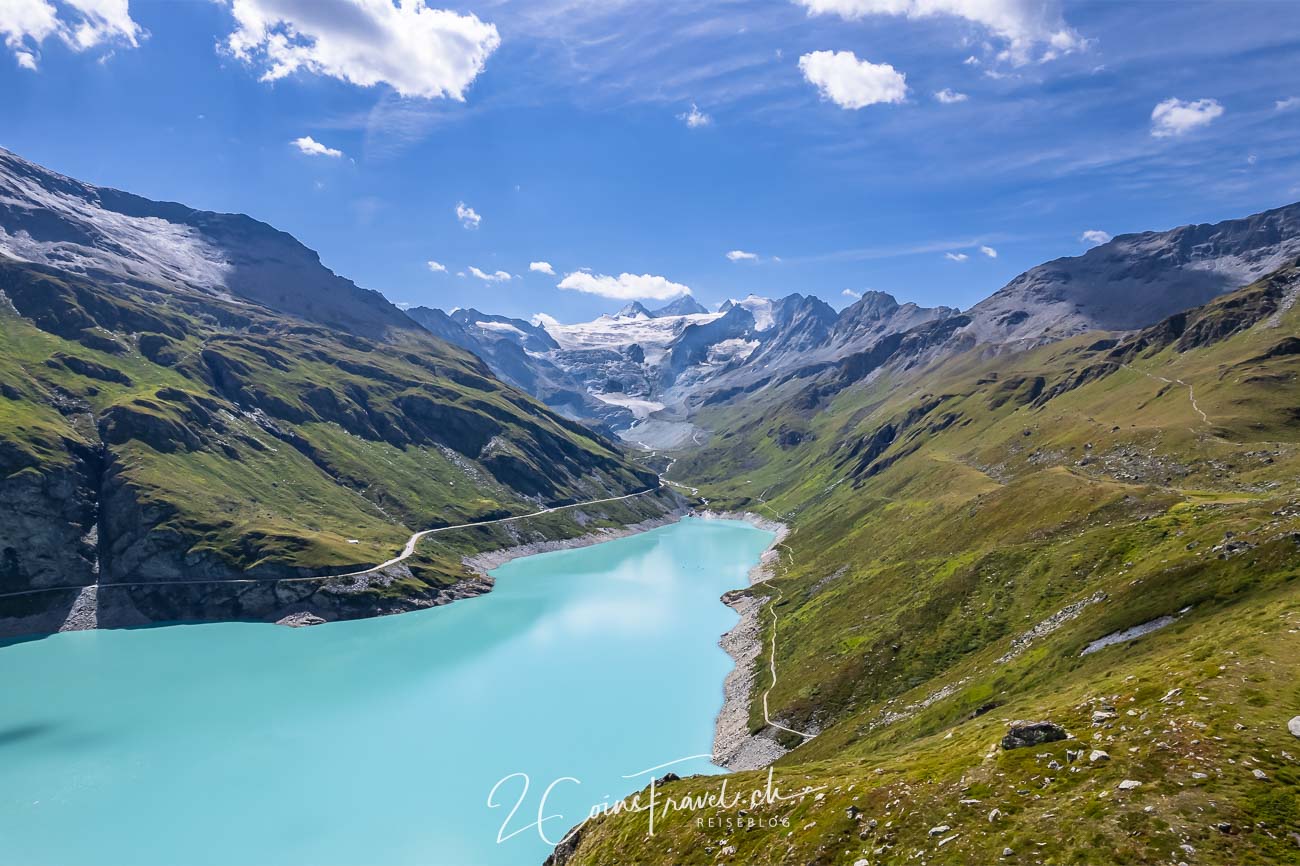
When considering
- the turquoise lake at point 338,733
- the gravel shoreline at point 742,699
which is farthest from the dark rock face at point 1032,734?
the turquoise lake at point 338,733

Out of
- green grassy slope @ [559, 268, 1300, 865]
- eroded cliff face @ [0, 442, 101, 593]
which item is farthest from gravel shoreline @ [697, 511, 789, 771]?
eroded cliff face @ [0, 442, 101, 593]

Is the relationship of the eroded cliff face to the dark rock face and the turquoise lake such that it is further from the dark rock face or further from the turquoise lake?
the dark rock face

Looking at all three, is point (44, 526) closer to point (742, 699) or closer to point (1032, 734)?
point (742, 699)

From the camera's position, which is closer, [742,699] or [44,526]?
[742,699]

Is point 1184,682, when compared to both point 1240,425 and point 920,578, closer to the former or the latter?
point 920,578

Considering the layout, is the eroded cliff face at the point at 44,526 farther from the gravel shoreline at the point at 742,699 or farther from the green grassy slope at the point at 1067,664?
the green grassy slope at the point at 1067,664

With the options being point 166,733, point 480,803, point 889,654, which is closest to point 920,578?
point 889,654

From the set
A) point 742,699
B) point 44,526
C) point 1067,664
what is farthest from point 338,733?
point 44,526
